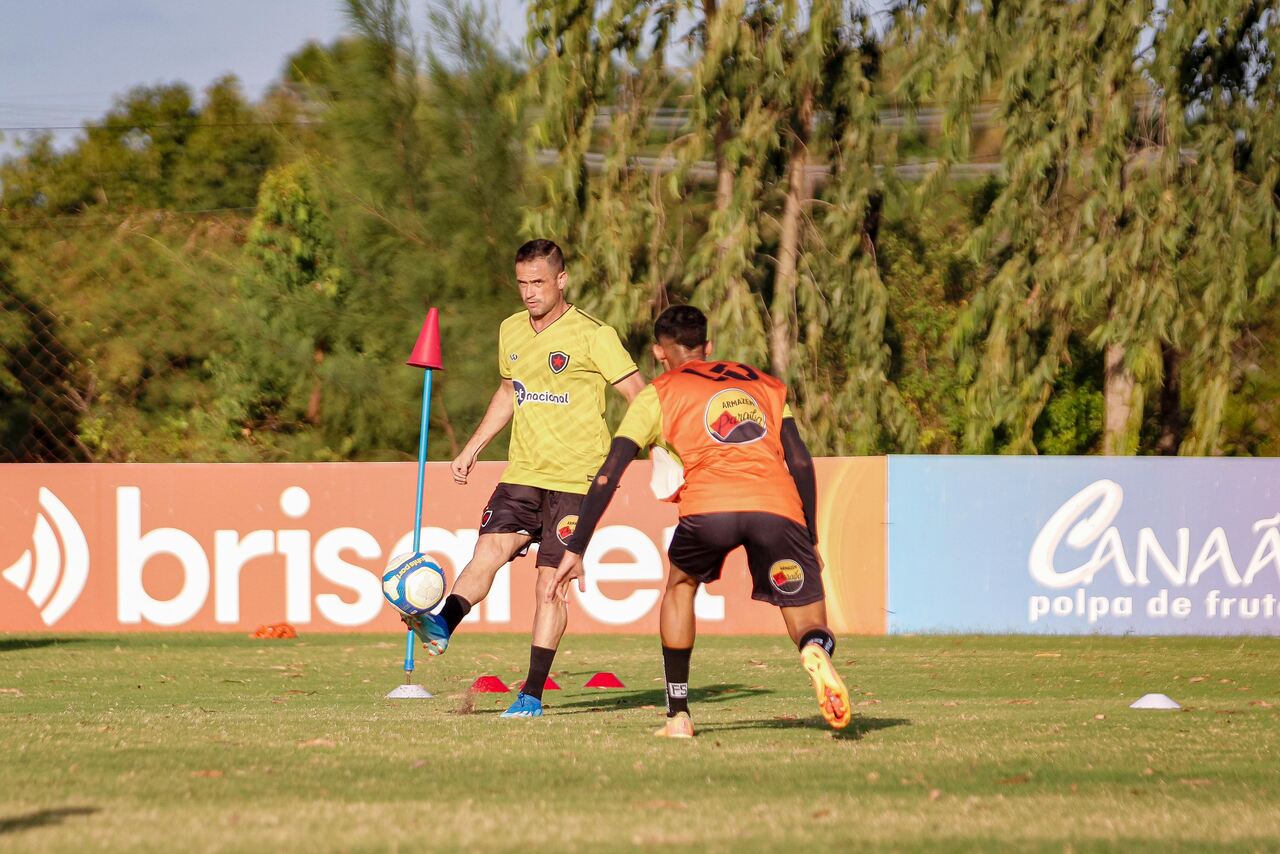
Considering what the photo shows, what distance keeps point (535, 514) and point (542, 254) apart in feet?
3.84

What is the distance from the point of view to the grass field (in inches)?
164

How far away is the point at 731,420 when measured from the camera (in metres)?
6.13

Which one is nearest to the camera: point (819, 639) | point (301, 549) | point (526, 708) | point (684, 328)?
point (819, 639)

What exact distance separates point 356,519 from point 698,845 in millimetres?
10596

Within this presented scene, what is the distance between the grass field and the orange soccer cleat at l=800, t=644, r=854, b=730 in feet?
0.44

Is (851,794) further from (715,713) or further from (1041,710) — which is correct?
(1041,710)

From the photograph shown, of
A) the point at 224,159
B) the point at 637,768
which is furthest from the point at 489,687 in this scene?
the point at 224,159

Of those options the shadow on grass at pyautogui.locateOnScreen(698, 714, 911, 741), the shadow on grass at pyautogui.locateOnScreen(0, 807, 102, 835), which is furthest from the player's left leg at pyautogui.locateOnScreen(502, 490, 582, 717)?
the shadow on grass at pyautogui.locateOnScreen(0, 807, 102, 835)

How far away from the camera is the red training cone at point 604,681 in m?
9.51

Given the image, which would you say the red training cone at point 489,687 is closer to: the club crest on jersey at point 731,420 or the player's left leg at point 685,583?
the player's left leg at point 685,583

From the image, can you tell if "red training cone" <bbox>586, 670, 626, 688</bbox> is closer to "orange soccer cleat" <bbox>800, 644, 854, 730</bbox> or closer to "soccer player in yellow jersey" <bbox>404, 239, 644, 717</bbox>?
"soccer player in yellow jersey" <bbox>404, 239, 644, 717</bbox>

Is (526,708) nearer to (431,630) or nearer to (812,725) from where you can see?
(431,630)

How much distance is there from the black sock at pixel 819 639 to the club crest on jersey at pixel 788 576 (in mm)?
181

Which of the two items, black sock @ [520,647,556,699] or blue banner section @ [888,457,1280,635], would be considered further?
blue banner section @ [888,457,1280,635]
